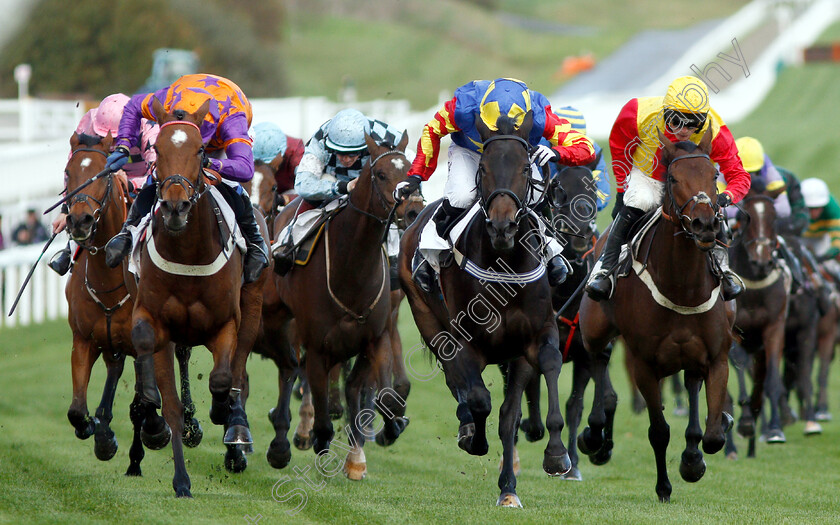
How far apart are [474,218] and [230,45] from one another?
35.5 m

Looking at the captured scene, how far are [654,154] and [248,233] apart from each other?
2.52 metres

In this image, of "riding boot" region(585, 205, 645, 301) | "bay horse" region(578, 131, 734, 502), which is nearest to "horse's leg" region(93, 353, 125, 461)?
"riding boot" region(585, 205, 645, 301)

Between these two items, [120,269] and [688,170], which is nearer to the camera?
[688,170]

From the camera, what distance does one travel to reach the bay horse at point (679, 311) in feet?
22.0

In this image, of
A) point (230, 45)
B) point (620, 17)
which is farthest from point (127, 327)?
point (620, 17)

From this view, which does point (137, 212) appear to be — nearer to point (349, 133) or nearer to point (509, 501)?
point (349, 133)

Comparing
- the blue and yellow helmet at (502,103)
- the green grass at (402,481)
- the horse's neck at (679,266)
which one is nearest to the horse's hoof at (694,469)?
the green grass at (402,481)

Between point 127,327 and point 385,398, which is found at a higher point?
point 127,327

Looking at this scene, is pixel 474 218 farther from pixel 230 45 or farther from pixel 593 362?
pixel 230 45

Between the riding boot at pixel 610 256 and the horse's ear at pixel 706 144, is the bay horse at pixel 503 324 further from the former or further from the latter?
the horse's ear at pixel 706 144

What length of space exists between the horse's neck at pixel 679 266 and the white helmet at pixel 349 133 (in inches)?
94.7

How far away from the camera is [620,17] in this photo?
71750 millimetres

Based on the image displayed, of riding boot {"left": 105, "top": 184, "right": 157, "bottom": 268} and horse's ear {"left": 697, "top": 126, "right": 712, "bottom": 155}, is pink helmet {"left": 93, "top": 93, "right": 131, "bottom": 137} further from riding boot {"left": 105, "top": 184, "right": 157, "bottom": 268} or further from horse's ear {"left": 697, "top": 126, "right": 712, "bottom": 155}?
horse's ear {"left": 697, "top": 126, "right": 712, "bottom": 155}

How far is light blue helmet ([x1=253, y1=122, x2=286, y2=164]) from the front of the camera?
9.91 metres
